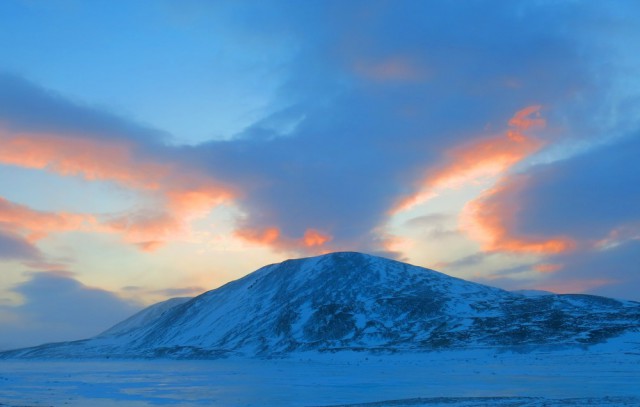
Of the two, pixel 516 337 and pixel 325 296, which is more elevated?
pixel 325 296

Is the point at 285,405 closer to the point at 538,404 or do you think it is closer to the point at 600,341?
the point at 538,404

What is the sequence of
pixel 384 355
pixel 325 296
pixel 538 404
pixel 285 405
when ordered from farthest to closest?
pixel 325 296 → pixel 384 355 → pixel 285 405 → pixel 538 404

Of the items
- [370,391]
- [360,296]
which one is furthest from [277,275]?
[370,391]

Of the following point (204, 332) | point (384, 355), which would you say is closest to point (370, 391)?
point (384, 355)

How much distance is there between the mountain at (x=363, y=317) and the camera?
114688mm

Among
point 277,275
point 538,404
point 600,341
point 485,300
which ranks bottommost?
point 538,404

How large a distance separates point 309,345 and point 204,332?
153 feet

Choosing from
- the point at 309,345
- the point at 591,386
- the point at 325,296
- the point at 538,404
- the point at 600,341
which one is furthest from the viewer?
the point at 325,296

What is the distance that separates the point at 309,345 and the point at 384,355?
2832 centimetres

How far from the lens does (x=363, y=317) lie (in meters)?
143

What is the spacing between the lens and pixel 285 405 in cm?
3331

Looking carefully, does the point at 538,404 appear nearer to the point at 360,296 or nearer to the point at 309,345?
the point at 309,345

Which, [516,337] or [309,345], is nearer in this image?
[516,337]

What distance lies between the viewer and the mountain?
115 m
